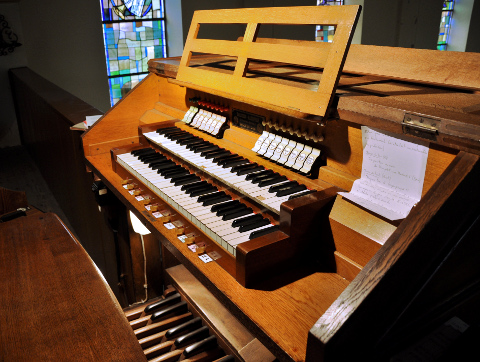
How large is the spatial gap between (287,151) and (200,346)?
1.06 metres

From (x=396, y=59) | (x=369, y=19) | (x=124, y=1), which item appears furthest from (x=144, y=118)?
(x=369, y=19)

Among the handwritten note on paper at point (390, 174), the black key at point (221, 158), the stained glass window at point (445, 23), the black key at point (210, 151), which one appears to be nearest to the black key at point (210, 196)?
the black key at point (221, 158)

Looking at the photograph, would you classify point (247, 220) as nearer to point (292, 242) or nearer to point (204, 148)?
point (292, 242)

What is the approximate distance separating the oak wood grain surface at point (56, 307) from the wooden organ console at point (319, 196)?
31cm

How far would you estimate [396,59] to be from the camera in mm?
1613

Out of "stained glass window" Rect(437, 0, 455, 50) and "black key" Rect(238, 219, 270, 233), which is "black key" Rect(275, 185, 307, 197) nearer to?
"black key" Rect(238, 219, 270, 233)

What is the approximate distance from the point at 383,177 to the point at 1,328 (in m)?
1.29

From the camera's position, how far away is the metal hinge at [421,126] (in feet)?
3.55

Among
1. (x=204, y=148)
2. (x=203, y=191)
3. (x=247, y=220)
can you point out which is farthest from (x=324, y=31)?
(x=247, y=220)

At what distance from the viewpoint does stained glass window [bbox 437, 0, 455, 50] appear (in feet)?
30.8

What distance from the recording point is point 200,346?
2.02m

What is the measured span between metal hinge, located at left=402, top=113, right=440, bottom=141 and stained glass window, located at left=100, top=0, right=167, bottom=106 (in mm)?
6220

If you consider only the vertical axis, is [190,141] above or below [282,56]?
below

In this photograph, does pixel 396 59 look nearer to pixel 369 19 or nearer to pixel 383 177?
pixel 383 177
